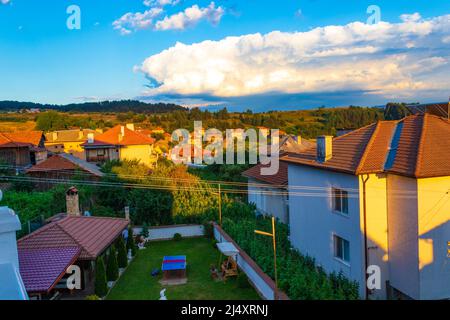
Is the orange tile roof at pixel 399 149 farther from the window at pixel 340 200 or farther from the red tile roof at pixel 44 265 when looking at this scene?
the red tile roof at pixel 44 265

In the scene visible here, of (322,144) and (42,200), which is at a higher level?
(322,144)

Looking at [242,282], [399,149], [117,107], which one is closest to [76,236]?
[242,282]

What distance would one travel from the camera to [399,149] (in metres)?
13.7

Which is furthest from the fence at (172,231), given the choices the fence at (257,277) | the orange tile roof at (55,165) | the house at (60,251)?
the orange tile roof at (55,165)

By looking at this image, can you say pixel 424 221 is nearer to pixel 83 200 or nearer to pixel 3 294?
pixel 3 294

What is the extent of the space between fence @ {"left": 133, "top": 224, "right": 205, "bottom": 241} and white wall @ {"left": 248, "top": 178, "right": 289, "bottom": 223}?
4.46m

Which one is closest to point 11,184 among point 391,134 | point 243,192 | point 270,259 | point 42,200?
point 42,200

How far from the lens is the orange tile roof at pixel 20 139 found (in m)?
42.7

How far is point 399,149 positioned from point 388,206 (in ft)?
7.01

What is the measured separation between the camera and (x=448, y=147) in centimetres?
1307

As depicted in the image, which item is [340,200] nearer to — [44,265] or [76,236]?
[76,236]

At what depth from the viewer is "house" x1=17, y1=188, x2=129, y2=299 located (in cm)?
1184

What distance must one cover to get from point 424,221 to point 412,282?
6.87 ft

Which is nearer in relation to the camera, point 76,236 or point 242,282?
point 242,282
